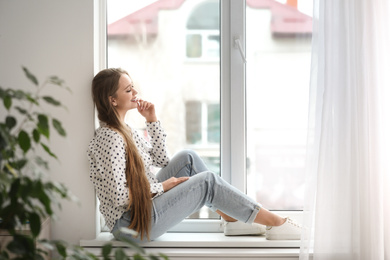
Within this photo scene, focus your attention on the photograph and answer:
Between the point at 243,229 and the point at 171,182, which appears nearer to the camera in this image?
the point at 171,182

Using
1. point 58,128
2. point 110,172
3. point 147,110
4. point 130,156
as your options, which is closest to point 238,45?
point 147,110

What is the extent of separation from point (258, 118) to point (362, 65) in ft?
2.11

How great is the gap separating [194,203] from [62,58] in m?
0.88

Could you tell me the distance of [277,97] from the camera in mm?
2689

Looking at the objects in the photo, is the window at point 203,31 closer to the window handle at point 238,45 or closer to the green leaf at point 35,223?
the window handle at point 238,45

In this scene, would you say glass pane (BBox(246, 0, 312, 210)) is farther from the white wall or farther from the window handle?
the white wall

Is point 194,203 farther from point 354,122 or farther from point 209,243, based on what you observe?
point 354,122

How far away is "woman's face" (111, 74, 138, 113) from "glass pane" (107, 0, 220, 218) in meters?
0.20

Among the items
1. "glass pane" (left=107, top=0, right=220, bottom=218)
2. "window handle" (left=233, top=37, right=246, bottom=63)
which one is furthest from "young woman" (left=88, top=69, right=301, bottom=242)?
"window handle" (left=233, top=37, right=246, bottom=63)

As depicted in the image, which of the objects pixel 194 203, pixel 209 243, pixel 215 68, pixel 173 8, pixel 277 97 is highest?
pixel 173 8

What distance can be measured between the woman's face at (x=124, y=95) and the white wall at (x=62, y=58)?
126 mm

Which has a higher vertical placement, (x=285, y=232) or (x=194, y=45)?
(x=194, y=45)

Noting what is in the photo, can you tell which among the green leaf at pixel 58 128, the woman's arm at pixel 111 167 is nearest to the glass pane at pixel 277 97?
the woman's arm at pixel 111 167

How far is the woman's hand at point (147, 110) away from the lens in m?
2.54
